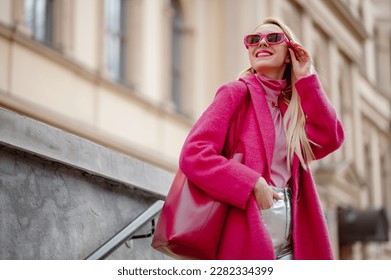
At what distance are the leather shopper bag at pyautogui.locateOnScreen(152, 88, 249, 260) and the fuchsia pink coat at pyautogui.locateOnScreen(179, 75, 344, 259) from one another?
1.3 inches

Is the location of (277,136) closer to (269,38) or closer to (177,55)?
(269,38)

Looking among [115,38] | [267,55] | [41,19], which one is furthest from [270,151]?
[115,38]

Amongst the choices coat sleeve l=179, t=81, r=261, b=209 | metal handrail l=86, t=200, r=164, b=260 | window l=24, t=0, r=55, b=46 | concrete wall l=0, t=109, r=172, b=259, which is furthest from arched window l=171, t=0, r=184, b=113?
coat sleeve l=179, t=81, r=261, b=209

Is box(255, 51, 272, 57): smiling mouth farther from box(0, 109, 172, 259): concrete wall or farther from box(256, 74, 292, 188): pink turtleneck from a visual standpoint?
box(0, 109, 172, 259): concrete wall

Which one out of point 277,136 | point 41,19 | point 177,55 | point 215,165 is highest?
point 177,55

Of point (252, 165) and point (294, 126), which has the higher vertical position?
point (294, 126)

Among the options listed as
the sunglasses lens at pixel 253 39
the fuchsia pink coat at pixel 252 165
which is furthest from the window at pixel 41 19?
the fuchsia pink coat at pixel 252 165

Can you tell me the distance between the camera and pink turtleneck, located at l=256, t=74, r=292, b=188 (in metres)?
3.36

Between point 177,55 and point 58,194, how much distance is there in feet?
47.8

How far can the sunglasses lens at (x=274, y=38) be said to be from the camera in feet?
11.4

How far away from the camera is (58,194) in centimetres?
413

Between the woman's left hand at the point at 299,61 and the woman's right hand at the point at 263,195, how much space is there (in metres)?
0.45

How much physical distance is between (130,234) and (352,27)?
2252 centimetres

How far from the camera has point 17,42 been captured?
13.2 meters
